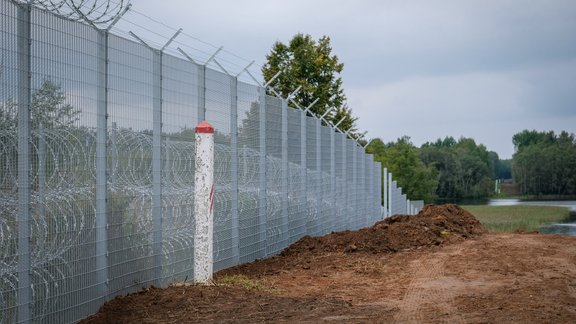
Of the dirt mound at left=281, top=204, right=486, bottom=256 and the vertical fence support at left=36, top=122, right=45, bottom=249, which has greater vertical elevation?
the vertical fence support at left=36, top=122, right=45, bottom=249

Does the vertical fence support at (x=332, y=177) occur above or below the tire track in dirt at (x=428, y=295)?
above

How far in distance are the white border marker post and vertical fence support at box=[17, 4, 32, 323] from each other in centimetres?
371

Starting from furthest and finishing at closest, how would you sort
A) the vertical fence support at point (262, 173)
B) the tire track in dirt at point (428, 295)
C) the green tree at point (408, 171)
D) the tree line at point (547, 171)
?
the tree line at point (547, 171) < the green tree at point (408, 171) < the vertical fence support at point (262, 173) < the tire track in dirt at point (428, 295)

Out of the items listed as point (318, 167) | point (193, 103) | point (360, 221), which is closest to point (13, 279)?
point (193, 103)

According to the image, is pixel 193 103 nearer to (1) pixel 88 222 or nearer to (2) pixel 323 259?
(1) pixel 88 222

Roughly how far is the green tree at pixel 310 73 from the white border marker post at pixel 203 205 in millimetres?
31483

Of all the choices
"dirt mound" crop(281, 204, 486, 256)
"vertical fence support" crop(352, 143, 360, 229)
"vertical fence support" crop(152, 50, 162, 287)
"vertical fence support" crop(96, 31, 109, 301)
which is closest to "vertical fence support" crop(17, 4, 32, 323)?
"vertical fence support" crop(96, 31, 109, 301)

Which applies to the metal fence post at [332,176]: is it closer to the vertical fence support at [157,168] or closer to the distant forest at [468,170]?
the vertical fence support at [157,168]

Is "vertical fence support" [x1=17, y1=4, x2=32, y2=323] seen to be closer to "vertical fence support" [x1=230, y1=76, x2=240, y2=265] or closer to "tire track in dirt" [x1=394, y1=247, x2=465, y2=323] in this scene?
"tire track in dirt" [x1=394, y1=247, x2=465, y2=323]

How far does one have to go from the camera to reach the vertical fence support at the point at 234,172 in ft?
46.3

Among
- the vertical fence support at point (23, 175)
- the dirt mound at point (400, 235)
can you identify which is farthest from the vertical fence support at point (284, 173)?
the vertical fence support at point (23, 175)

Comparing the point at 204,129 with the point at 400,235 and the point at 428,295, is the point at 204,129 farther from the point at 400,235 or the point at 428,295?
the point at 400,235

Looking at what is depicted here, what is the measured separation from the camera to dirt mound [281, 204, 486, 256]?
1770 cm

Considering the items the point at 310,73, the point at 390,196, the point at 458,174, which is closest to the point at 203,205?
the point at 390,196
